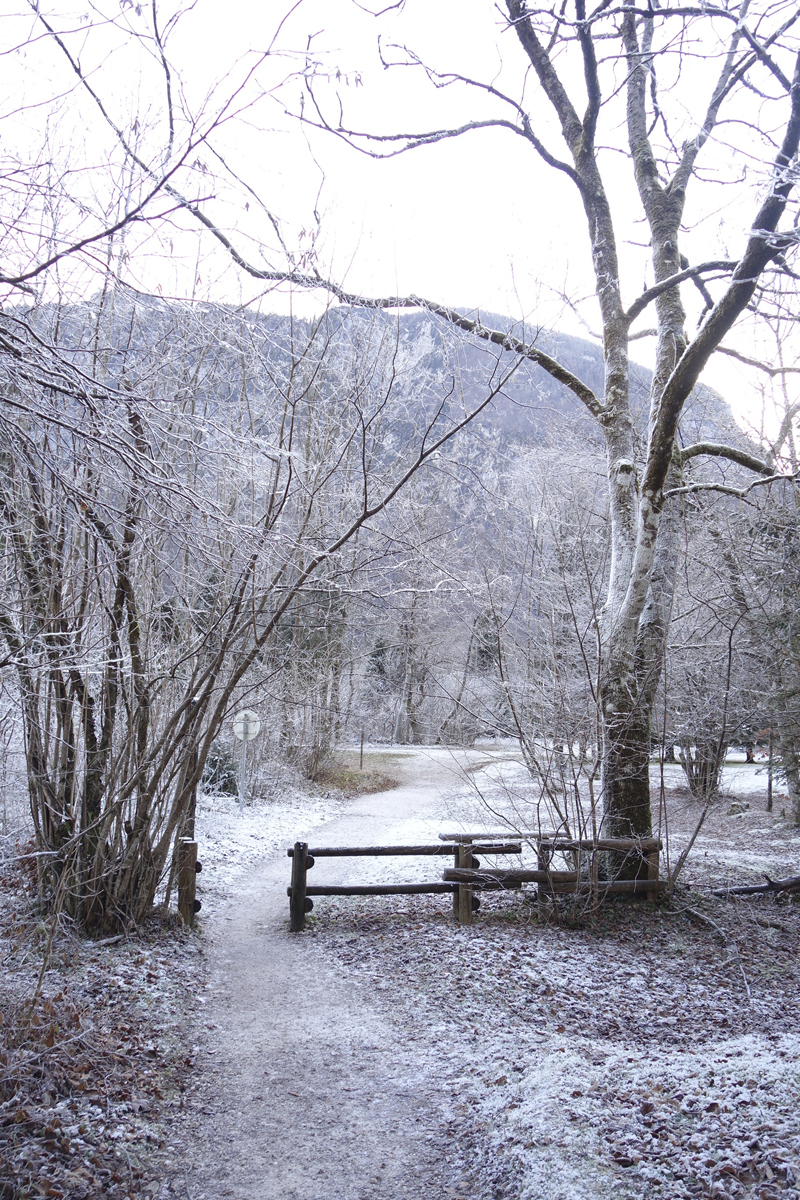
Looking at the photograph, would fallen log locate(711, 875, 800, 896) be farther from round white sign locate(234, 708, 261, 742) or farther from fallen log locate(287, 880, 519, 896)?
round white sign locate(234, 708, 261, 742)

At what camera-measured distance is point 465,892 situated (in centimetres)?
649

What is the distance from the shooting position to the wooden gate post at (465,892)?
649 cm

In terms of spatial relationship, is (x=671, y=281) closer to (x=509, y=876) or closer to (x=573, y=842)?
(x=573, y=842)

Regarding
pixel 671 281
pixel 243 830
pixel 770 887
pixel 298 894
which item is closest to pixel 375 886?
pixel 298 894

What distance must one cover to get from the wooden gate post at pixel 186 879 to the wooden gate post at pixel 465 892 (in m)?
2.29

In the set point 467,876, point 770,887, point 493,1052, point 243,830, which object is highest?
point 467,876

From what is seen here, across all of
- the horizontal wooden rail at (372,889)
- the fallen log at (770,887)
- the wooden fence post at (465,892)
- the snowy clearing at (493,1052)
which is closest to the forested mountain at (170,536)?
the wooden fence post at (465,892)

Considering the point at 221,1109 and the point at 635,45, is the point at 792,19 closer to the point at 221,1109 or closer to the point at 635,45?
the point at 635,45

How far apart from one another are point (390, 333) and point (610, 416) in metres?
2.94

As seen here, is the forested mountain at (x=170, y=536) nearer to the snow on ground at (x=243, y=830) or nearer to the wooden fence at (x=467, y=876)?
the wooden fence at (x=467, y=876)

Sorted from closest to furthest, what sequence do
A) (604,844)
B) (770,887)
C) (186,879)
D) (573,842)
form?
1. (186,879)
2. (573,842)
3. (604,844)
4. (770,887)

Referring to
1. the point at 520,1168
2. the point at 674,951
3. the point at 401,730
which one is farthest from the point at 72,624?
the point at 401,730

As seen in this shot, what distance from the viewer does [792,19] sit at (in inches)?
157

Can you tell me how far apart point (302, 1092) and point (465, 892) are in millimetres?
2906
